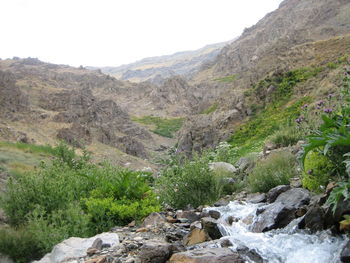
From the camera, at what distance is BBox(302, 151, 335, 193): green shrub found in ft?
19.2

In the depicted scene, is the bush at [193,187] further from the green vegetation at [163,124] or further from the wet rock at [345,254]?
the green vegetation at [163,124]

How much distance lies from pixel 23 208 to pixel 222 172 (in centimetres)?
528

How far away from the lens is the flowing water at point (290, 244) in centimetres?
461

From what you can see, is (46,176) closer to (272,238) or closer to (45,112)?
(272,238)

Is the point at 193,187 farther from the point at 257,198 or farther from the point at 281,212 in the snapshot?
the point at 281,212

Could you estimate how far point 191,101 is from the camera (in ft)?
340

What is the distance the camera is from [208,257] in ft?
14.5

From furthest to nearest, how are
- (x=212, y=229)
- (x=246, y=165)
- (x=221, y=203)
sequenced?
(x=246, y=165) < (x=221, y=203) < (x=212, y=229)

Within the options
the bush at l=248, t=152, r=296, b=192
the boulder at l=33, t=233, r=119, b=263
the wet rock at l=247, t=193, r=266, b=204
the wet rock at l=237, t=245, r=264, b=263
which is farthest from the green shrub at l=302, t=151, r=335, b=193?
the boulder at l=33, t=233, r=119, b=263

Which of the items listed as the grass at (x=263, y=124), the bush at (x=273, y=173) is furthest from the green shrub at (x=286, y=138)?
the grass at (x=263, y=124)

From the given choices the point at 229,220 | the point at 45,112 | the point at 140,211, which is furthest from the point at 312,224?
the point at 45,112

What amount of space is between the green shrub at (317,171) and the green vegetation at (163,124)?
7102 centimetres

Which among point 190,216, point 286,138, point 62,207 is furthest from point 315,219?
point 286,138

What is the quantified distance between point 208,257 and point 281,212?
6.49 ft
